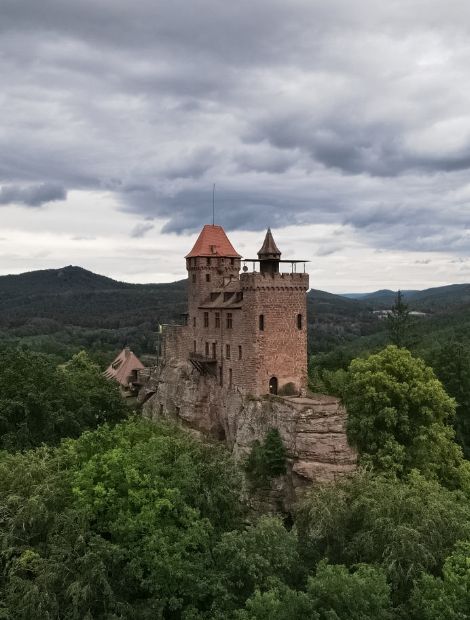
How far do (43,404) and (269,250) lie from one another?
1880 cm

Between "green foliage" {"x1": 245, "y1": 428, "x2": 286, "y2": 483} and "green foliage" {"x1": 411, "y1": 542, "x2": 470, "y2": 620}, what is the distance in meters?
16.1

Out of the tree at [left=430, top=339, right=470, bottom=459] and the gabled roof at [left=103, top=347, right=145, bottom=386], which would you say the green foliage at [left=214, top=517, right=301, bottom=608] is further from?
the gabled roof at [left=103, top=347, right=145, bottom=386]

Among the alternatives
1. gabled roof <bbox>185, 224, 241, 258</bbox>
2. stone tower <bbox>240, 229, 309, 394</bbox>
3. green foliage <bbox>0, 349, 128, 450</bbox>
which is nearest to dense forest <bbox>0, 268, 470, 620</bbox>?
green foliage <bbox>0, 349, 128, 450</bbox>

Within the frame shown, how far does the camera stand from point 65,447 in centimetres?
3284

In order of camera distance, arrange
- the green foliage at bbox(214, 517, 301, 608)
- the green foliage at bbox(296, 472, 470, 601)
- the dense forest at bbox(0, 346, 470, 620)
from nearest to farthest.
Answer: the dense forest at bbox(0, 346, 470, 620), the green foliage at bbox(214, 517, 301, 608), the green foliage at bbox(296, 472, 470, 601)

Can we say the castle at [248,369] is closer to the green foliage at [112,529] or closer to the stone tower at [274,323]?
the stone tower at [274,323]

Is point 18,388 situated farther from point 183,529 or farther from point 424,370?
point 424,370

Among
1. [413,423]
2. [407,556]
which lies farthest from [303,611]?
[413,423]

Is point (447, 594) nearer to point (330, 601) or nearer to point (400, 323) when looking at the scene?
point (330, 601)

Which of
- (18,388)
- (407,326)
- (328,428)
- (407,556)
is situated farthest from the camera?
(407,326)

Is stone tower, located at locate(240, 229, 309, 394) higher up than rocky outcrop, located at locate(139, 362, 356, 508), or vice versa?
stone tower, located at locate(240, 229, 309, 394)

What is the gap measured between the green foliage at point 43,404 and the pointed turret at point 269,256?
1557 centimetres

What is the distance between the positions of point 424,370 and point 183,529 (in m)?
24.4

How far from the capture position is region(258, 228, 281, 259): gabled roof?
44812 mm
